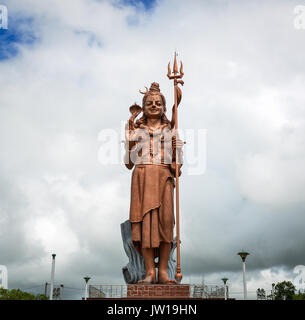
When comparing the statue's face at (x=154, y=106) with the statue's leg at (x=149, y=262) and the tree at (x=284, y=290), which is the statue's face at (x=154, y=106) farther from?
the tree at (x=284, y=290)

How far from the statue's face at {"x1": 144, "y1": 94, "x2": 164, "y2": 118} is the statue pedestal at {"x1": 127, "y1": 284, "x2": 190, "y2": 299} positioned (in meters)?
Answer: 4.56

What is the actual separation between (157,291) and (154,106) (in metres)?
4.86

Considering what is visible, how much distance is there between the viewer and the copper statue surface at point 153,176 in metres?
9.75

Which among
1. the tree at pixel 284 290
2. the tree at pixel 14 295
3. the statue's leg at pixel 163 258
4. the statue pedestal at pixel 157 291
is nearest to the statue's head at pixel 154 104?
the statue's leg at pixel 163 258

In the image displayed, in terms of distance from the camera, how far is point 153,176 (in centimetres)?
1014

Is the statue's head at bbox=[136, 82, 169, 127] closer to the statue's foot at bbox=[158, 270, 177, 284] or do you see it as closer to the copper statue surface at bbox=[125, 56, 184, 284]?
the copper statue surface at bbox=[125, 56, 184, 284]

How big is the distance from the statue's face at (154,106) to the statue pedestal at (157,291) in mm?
4558

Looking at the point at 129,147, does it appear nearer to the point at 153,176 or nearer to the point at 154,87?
the point at 153,176

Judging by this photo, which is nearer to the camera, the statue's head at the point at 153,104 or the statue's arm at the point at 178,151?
the statue's arm at the point at 178,151

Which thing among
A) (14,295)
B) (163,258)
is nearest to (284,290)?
(14,295)

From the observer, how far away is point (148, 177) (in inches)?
399
